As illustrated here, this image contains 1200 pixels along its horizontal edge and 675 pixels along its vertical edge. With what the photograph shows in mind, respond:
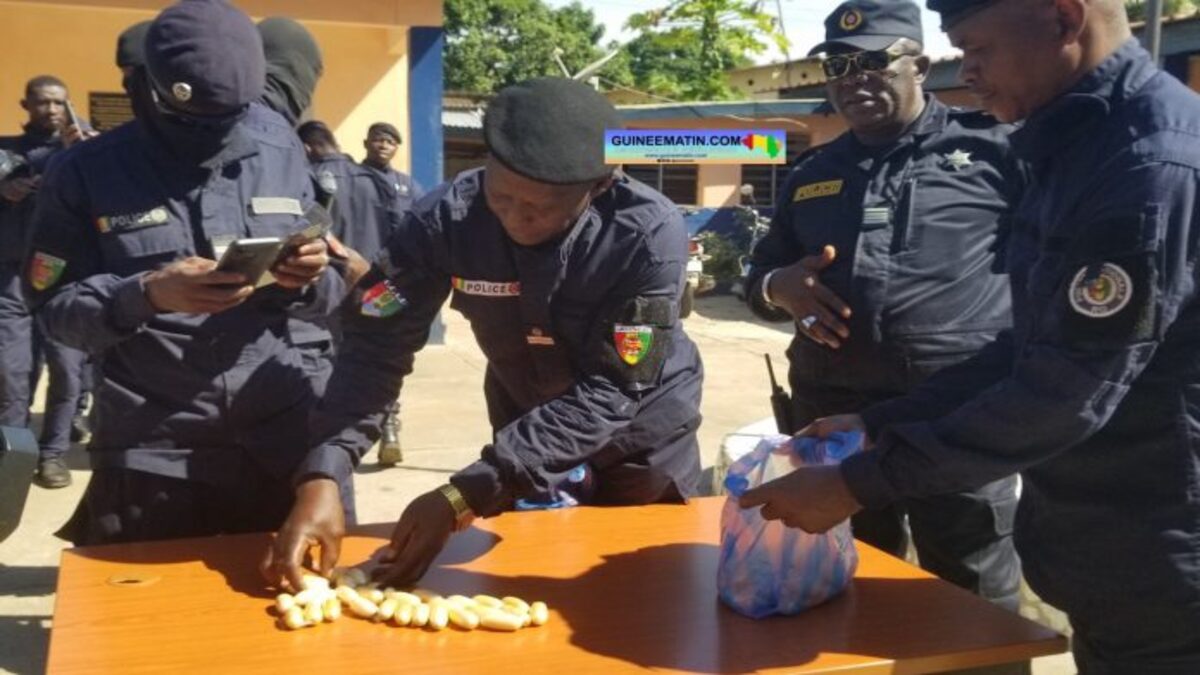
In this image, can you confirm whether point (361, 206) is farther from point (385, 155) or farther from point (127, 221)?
point (127, 221)

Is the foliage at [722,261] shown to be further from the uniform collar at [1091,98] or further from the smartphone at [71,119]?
the uniform collar at [1091,98]

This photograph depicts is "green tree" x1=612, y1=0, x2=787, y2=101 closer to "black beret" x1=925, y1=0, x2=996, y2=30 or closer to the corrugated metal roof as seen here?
the corrugated metal roof

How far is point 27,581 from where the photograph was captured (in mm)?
4109

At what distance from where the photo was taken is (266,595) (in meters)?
1.89

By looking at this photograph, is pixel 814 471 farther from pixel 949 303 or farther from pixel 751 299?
pixel 751 299

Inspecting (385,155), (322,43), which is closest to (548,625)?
(385,155)

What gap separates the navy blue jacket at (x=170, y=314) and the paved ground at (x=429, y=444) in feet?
4.61

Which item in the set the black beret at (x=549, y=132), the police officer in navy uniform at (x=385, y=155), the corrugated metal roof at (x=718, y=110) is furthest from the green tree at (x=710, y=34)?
the black beret at (x=549, y=132)

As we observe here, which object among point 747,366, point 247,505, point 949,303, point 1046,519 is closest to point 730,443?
point 949,303

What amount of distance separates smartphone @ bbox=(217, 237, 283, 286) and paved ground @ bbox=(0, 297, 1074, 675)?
1848mm

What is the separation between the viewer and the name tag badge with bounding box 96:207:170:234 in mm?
2248

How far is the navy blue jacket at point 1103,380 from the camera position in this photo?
1542 millimetres

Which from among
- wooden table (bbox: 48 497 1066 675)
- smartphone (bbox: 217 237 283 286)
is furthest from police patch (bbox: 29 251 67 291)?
wooden table (bbox: 48 497 1066 675)

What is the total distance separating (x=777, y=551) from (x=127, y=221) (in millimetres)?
1333
